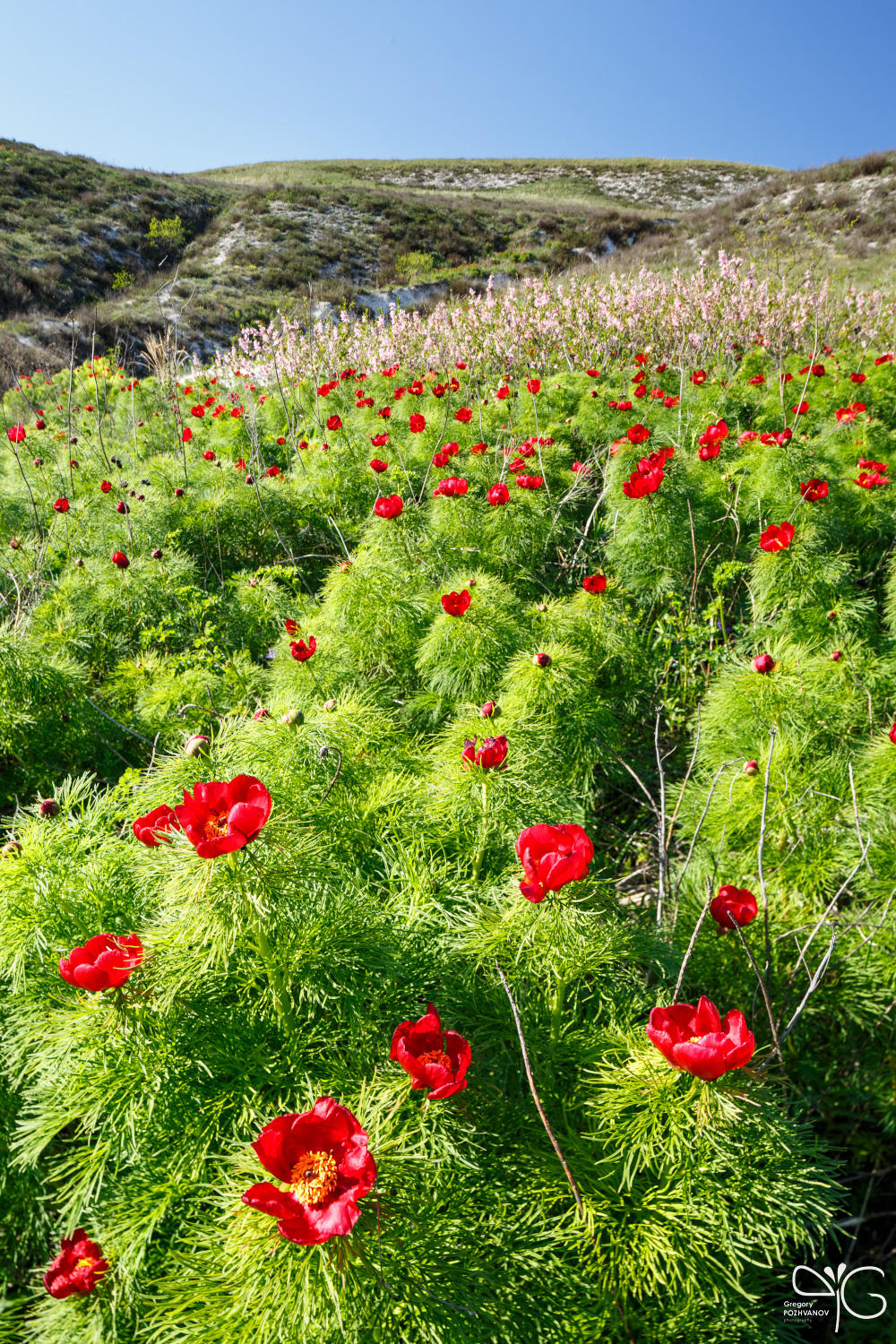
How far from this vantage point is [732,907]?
5.23 feet

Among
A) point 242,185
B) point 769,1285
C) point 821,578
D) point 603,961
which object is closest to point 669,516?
point 821,578

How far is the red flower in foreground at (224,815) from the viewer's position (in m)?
1.01

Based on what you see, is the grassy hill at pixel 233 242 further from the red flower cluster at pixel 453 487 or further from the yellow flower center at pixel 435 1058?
the yellow flower center at pixel 435 1058

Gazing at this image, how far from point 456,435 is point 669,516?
2.12 m

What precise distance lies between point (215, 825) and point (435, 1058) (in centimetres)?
52

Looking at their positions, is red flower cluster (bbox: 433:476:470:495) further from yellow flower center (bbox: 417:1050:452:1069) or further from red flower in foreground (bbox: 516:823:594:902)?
yellow flower center (bbox: 417:1050:452:1069)

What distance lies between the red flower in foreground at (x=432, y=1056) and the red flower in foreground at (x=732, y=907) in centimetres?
79

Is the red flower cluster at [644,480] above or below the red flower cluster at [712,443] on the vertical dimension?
below

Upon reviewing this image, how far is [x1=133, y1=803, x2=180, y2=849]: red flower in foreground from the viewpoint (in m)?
1.26

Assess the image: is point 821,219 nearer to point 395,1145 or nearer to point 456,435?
point 456,435

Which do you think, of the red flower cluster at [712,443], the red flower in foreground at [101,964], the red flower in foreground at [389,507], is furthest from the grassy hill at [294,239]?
the red flower in foreground at [101,964]

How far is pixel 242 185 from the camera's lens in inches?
1286
